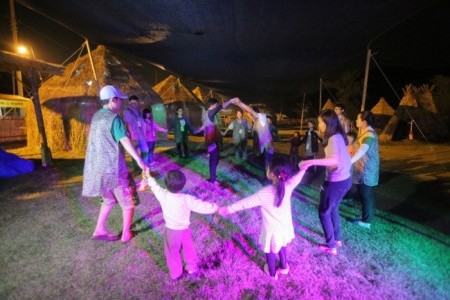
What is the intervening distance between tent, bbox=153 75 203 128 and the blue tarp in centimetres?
1156

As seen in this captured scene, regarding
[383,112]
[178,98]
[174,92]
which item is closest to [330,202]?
[178,98]

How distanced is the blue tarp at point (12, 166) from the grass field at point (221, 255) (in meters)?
1.66

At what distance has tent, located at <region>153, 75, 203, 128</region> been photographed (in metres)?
19.2

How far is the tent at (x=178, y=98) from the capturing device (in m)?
19.2

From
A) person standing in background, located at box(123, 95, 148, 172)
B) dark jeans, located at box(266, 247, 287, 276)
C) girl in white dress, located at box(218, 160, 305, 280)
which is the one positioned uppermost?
person standing in background, located at box(123, 95, 148, 172)

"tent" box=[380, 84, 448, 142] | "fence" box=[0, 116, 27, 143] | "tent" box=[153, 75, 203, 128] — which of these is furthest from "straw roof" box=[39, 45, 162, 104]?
"tent" box=[380, 84, 448, 142]

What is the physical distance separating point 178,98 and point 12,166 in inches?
511

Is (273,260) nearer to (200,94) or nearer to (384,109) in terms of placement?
(384,109)

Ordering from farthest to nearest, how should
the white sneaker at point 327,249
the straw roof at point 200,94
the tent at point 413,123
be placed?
the straw roof at point 200,94 → the tent at point 413,123 → the white sneaker at point 327,249

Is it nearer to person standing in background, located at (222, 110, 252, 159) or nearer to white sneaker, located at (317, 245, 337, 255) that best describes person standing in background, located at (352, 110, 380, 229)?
white sneaker, located at (317, 245, 337, 255)

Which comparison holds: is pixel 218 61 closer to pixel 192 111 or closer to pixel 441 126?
pixel 192 111

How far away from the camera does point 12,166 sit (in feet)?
24.1

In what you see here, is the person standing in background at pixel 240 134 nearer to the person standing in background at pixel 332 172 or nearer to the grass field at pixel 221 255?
the grass field at pixel 221 255

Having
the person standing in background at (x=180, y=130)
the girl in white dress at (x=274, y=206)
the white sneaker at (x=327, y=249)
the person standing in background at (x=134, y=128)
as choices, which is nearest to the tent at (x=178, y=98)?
the person standing in background at (x=180, y=130)
